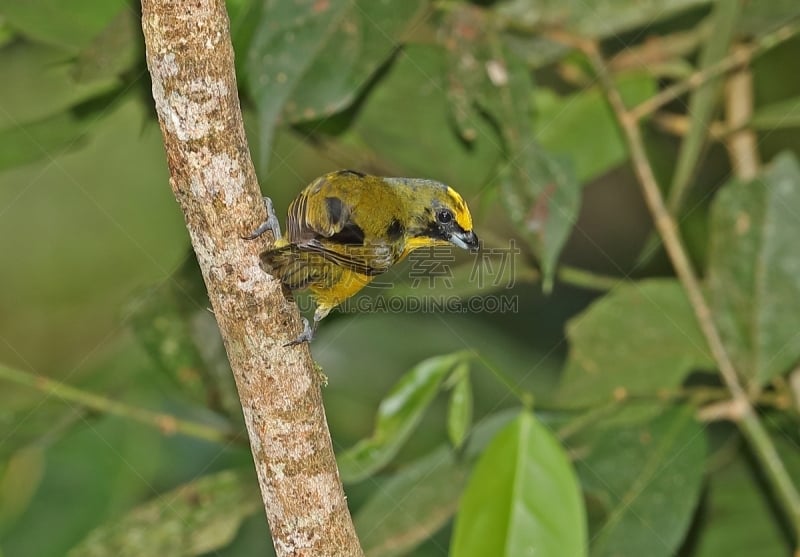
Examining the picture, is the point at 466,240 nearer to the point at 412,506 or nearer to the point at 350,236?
the point at 350,236

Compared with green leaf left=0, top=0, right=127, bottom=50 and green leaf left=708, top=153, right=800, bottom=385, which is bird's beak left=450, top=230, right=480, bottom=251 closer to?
green leaf left=708, top=153, right=800, bottom=385

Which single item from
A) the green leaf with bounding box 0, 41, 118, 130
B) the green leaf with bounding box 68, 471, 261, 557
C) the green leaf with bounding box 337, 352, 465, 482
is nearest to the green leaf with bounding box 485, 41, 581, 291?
the green leaf with bounding box 337, 352, 465, 482

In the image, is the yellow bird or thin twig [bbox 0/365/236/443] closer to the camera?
the yellow bird

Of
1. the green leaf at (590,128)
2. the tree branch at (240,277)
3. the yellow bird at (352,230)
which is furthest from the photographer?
the green leaf at (590,128)

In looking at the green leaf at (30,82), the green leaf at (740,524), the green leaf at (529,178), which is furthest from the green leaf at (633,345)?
the green leaf at (30,82)

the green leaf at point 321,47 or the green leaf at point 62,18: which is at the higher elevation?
the green leaf at point 62,18

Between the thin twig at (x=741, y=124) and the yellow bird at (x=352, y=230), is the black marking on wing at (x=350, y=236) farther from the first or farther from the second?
the thin twig at (x=741, y=124)
